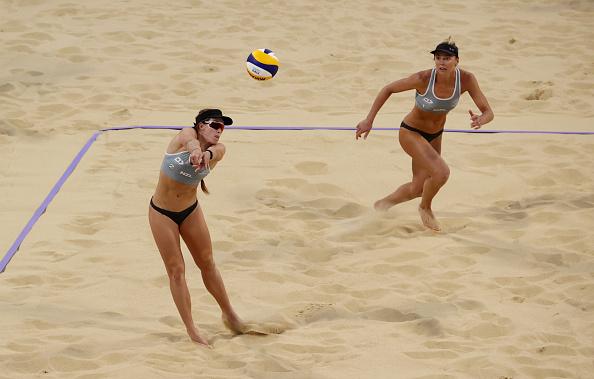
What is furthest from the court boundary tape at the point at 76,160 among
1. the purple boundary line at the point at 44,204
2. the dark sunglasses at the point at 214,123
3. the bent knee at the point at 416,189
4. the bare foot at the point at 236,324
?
the bent knee at the point at 416,189

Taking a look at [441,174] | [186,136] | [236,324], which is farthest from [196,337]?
[441,174]

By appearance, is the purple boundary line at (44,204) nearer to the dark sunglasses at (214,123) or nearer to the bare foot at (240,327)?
the bare foot at (240,327)

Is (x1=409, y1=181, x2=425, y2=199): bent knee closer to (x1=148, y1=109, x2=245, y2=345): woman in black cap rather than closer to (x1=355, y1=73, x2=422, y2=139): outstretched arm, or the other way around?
(x1=355, y1=73, x2=422, y2=139): outstretched arm

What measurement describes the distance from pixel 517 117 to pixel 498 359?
5907 mm

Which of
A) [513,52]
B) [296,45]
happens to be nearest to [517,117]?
[513,52]

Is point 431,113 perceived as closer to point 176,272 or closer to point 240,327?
point 240,327

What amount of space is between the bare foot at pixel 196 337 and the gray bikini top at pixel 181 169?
2.98 feet

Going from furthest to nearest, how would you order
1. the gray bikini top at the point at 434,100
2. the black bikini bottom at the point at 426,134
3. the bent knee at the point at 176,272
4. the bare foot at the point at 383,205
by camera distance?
the bare foot at the point at 383,205
the black bikini bottom at the point at 426,134
the gray bikini top at the point at 434,100
the bent knee at the point at 176,272

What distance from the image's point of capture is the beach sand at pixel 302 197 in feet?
19.5

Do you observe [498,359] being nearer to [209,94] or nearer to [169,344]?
[169,344]

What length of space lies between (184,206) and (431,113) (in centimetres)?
271

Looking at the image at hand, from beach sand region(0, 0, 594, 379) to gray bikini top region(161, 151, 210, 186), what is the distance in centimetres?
102

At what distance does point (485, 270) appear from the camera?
7.15 m

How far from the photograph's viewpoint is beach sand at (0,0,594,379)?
19.5 ft
